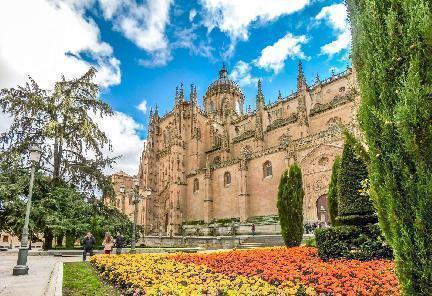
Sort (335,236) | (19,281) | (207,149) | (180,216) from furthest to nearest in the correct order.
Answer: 1. (207,149)
2. (180,216)
3. (335,236)
4. (19,281)

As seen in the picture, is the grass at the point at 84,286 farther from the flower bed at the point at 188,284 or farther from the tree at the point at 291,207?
the tree at the point at 291,207

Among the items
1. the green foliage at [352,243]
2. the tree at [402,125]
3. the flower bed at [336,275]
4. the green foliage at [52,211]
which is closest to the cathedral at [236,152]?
the green foliage at [52,211]

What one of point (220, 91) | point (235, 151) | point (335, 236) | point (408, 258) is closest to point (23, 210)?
point (335, 236)

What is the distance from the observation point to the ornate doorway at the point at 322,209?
92.3 feet

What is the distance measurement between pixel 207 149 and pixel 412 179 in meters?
45.8

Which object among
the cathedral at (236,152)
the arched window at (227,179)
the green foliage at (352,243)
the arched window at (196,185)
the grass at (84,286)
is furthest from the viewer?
the arched window at (196,185)

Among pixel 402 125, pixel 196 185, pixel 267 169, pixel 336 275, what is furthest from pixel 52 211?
pixel 196 185

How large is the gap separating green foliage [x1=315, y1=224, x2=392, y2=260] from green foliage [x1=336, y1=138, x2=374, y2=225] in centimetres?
62

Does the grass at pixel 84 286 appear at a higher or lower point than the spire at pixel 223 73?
lower

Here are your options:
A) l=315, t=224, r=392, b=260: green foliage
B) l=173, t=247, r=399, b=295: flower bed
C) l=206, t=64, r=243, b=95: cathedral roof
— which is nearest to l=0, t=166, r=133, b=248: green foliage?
l=173, t=247, r=399, b=295: flower bed

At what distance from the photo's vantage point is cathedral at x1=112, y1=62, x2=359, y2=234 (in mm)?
29703

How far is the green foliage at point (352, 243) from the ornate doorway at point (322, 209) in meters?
19.1

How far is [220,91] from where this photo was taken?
5741 cm

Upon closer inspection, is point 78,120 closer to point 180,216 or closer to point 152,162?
point 180,216
